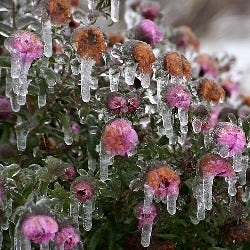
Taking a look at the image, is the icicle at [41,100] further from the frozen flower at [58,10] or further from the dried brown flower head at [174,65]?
the dried brown flower head at [174,65]

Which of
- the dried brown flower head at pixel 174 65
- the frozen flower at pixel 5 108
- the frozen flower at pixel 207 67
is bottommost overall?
the frozen flower at pixel 5 108

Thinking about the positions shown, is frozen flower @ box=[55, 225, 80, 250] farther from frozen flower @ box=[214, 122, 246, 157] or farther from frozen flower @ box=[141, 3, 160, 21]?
frozen flower @ box=[141, 3, 160, 21]

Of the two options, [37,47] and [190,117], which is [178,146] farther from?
[37,47]

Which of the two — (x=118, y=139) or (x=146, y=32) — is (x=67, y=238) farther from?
(x=146, y=32)

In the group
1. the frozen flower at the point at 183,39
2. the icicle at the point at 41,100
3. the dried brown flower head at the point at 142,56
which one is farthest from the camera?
the frozen flower at the point at 183,39

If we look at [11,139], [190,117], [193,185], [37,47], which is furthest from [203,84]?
[11,139]

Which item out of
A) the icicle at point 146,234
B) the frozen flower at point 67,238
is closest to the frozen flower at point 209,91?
the icicle at point 146,234

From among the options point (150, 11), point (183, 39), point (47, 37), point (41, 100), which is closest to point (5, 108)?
point (41, 100)
